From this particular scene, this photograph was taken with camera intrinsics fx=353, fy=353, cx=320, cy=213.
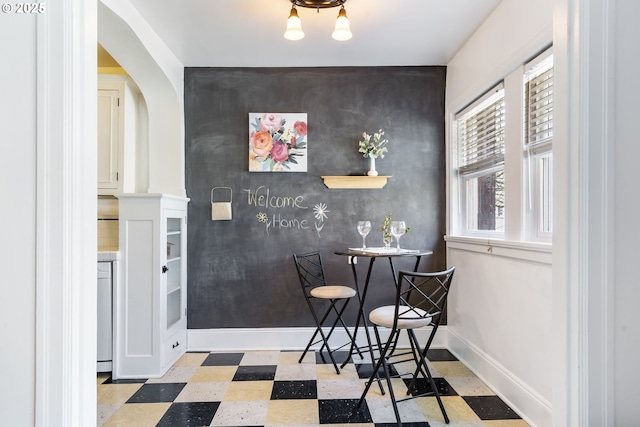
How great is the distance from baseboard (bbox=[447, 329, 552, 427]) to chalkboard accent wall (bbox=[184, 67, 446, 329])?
0.77 metres

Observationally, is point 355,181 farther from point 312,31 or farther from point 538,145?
point 538,145

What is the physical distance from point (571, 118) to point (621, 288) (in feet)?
A: 1.44

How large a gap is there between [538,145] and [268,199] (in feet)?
6.80

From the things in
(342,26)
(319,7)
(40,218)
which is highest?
(319,7)

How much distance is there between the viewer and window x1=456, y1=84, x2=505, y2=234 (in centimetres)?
245

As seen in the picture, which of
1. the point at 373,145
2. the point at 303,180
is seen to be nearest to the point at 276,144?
the point at 303,180

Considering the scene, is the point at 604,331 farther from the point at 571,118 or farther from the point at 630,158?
the point at 571,118

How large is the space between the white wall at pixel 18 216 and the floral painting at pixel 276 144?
221 cm

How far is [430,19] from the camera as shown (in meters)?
2.39

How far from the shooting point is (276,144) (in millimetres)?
3143

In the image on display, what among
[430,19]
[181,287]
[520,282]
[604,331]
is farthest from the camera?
[181,287]

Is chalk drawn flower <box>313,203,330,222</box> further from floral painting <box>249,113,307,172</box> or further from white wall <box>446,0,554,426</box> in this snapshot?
white wall <box>446,0,554,426</box>

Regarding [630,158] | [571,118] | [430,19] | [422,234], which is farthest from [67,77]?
[422,234]

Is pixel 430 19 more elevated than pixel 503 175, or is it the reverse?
pixel 430 19
